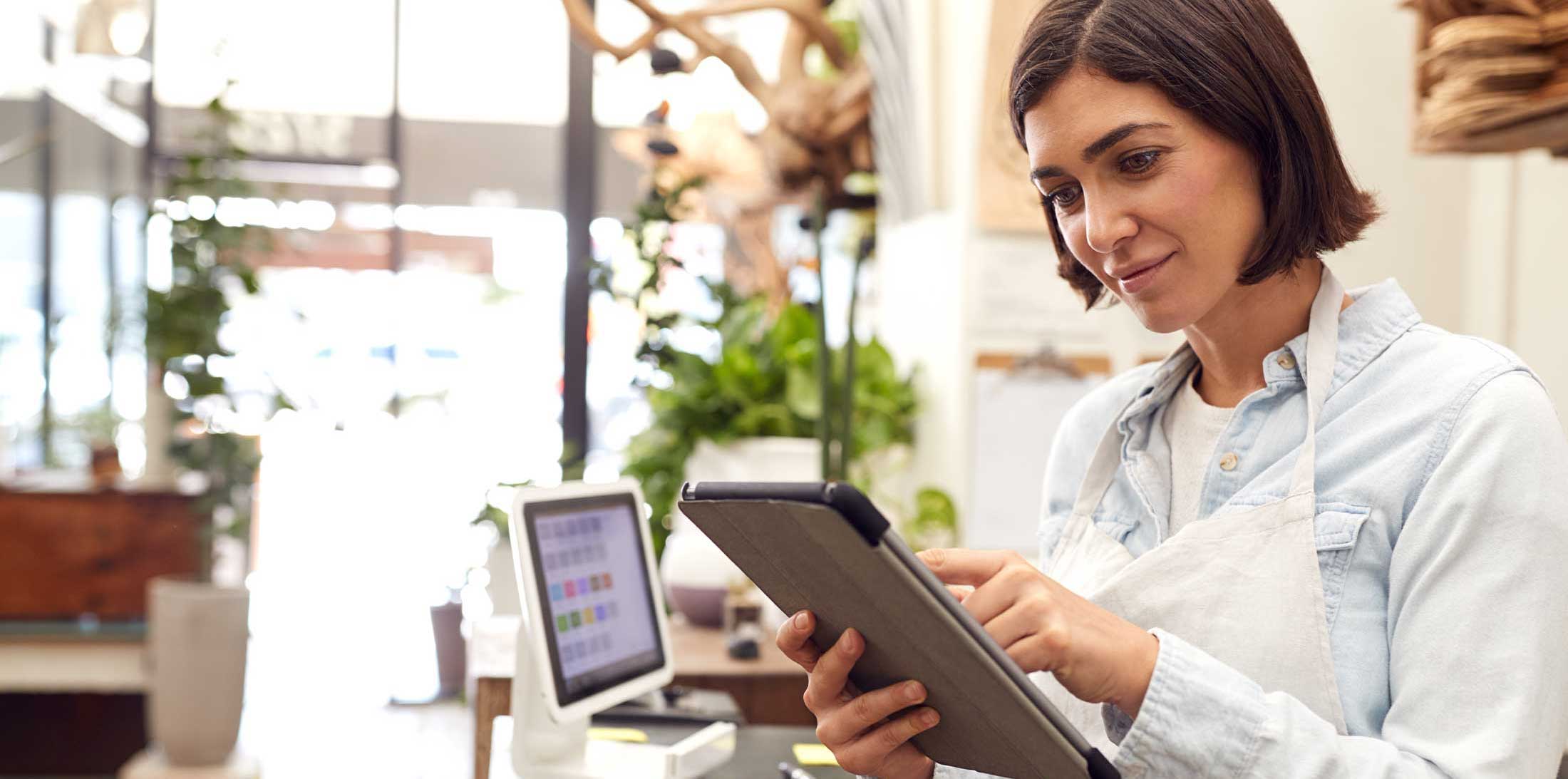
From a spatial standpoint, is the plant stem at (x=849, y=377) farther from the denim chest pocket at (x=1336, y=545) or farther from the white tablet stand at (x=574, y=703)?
the denim chest pocket at (x=1336, y=545)

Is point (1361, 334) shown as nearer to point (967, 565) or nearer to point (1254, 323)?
point (1254, 323)

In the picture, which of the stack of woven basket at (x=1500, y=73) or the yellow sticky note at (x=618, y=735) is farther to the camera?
the yellow sticky note at (x=618, y=735)

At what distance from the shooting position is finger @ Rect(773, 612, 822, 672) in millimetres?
1004

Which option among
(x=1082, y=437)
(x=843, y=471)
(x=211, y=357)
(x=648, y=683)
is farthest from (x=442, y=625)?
(x=1082, y=437)

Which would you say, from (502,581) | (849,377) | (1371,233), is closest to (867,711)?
(849,377)

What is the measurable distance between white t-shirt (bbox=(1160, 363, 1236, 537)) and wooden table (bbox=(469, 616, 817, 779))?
1112 mm

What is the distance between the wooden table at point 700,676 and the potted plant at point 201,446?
234cm

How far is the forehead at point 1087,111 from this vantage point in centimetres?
98

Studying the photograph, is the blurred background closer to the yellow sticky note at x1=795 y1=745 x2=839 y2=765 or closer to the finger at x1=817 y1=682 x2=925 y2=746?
the yellow sticky note at x1=795 y1=745 x2=839 y2=765

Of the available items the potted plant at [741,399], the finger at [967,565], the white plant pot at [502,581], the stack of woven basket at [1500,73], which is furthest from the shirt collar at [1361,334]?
the white plant pot at [502,581]

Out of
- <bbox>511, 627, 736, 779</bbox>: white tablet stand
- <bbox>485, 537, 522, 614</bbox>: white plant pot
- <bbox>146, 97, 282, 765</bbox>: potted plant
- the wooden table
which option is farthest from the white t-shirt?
<bbox>146, 97, 282, 765</bbox>: potted plant

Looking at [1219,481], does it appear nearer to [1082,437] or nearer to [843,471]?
[1082,437]

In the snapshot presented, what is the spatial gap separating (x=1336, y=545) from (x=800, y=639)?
0.41 metres

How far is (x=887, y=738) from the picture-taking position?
3.39 feet
